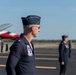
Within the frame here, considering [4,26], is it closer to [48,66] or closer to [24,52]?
[48,66]

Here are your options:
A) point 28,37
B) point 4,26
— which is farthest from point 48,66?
point 4,26

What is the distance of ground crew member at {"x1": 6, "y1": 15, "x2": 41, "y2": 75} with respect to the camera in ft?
15.9

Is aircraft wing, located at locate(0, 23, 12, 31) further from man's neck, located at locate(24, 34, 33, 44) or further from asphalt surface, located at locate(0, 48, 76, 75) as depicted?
man's neck, located at locate(24, 34, 33, 44)

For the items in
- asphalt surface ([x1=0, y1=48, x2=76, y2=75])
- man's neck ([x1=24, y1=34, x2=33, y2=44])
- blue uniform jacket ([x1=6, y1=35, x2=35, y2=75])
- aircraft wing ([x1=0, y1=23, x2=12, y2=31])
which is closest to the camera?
blue uniform jacket ([x1=6, y1=35, x2=35, y2=75])

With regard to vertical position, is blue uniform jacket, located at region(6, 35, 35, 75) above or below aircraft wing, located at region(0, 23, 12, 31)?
above

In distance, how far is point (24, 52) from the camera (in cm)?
491

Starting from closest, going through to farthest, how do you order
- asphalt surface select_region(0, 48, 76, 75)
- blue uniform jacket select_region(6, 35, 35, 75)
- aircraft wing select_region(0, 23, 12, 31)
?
blue uniform jacket select_region(6, 35, 35, 75), asphalt surface select_region(0, 48, 76, 75), aircraft wing select_region(0, 23, 12, 31)

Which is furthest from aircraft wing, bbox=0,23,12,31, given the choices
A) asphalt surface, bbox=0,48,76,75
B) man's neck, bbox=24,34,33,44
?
man's neck, bbox=24,34,33,44

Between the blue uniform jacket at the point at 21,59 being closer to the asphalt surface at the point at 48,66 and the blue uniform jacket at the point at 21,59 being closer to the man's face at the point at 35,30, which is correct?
the man's face at the point at 35,30

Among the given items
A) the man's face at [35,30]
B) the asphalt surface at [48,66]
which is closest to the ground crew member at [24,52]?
the man's face at [35,30]

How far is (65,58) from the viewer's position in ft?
40.1

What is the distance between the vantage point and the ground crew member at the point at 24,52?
15.9ft

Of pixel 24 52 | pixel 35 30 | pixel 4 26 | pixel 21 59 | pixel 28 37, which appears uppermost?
pixel 35 30

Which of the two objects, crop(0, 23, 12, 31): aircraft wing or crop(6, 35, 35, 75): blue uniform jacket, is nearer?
crop(6, 35, 35, 75): blue uniform jacket
